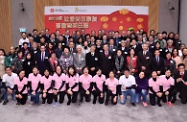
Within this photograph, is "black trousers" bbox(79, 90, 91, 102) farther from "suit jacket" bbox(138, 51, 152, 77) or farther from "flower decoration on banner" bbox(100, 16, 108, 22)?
"flower decoration on banner" bbox(100, 16, 108, 22)

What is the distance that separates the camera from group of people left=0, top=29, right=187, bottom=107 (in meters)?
6.76

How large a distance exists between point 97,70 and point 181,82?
7.64 ft

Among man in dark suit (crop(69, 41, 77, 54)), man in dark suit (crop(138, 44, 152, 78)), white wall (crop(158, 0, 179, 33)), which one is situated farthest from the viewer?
white wall (crop(158, 0, 179, 33))

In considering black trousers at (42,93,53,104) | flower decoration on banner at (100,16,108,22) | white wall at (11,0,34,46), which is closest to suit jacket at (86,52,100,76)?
black trousers at (42,93,53,104)

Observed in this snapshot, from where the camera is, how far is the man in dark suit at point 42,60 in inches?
299

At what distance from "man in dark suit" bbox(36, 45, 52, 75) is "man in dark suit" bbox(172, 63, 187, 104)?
371cm

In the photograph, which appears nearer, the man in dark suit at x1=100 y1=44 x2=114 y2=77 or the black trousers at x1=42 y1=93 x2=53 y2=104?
the black trousers at x1=42 y1=93 x2=53 y2=104

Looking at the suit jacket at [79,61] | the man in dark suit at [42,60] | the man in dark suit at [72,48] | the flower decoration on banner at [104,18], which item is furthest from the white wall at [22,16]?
the suit jacket at [79,61]

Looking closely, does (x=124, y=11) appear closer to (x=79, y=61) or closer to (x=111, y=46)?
(x=111, y=46)

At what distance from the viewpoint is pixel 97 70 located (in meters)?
→ 7.13

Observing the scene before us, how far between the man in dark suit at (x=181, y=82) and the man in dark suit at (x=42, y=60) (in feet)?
12.2

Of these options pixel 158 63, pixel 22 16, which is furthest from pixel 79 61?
pixel 22 16

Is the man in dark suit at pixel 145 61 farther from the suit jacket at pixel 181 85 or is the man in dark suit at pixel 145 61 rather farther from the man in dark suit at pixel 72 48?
the man in dark suit at pixel 72 48

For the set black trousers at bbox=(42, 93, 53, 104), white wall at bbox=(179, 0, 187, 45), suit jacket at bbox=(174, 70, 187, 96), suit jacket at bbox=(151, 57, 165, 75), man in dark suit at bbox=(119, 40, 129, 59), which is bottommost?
black trousers at bbox=(42, 93, 53, 104)
